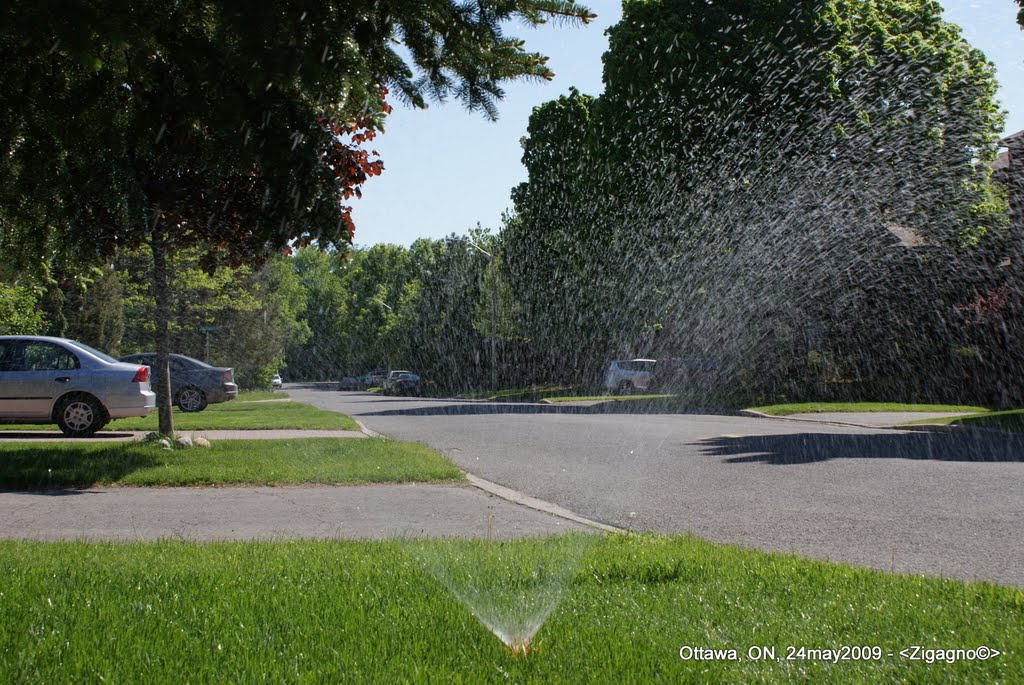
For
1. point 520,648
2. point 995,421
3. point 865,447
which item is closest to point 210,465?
point 520,648

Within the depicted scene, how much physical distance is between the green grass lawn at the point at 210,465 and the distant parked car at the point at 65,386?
1850mm

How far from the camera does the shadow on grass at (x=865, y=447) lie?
1249 cm

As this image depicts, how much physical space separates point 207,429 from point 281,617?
13141mm

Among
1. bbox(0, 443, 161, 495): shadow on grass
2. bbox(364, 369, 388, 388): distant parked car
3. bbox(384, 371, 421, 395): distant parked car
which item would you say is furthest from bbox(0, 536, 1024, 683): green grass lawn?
bbox(364, 369, 388, 388): distant parked car

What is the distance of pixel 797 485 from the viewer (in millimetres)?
9883

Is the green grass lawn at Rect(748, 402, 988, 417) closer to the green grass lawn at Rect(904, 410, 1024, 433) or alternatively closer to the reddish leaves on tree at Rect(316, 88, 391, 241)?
the green grass lawn at Rect(904, 410, 1024, 433)

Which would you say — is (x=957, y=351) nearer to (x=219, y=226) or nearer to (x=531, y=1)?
(x=219, y=226)

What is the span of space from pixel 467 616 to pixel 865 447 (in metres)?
11.2

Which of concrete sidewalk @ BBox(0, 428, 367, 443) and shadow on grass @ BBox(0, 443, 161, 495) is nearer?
shadow on grass @ BBox(0, 443, 161, 495)

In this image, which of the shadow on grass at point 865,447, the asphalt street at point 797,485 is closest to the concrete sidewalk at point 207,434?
the asphalt street at point 797,485

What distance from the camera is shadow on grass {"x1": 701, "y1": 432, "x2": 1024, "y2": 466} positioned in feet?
41.0

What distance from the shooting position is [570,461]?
1262 centimetres

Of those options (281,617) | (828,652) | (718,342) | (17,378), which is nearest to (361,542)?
(281,617)

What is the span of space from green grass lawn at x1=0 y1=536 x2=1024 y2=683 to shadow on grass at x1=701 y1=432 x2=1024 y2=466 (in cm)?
725
